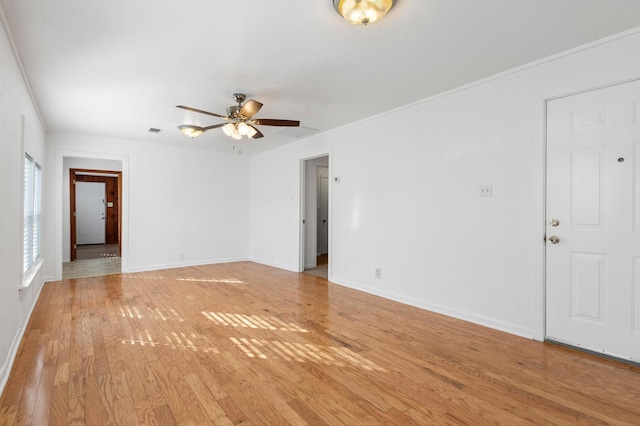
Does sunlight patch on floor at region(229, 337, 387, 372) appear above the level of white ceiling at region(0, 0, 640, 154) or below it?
below

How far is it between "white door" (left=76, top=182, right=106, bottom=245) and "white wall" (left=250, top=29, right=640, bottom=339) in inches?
329

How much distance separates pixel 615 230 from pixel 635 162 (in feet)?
1.71

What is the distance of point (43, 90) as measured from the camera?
136 inches

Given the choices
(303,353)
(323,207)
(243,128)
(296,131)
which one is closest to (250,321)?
(303,353)

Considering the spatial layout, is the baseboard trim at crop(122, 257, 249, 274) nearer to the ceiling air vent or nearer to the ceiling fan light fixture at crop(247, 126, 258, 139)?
the ceiling air vent

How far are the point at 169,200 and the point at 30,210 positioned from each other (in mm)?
2578

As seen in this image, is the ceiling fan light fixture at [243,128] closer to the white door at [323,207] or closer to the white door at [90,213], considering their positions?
the white door at [323,207]

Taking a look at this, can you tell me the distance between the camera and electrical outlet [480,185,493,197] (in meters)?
3.16

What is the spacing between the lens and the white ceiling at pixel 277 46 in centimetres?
209

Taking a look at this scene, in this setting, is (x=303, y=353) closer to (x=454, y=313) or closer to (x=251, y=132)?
(x=454, y=313)

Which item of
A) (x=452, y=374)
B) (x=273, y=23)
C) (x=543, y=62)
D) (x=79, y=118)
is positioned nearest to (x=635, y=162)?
(x=543, y=62)

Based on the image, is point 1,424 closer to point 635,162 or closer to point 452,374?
point 452,374

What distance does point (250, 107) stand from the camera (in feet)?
10.2

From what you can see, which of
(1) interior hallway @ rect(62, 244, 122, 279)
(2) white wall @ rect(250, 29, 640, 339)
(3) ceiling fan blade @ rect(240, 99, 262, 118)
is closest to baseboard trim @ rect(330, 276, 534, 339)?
(2) white wall @ rect(250, 29, 640, 339)
